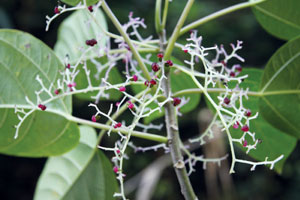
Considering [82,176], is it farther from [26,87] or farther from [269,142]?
[269,142]

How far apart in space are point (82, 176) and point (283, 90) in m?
0.46

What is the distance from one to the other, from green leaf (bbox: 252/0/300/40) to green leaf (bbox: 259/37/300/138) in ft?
0.43

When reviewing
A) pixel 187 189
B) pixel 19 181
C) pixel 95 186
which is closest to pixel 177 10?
pixel 19 181

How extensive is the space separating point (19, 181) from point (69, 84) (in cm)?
282

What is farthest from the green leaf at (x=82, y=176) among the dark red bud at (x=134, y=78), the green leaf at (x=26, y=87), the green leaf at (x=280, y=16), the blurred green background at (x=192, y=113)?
the blurred green background at (x=192, y=113)

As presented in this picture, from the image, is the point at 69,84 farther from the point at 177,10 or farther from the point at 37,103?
the point at 177,10

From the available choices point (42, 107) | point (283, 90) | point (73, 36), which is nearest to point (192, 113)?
point (73, 36)

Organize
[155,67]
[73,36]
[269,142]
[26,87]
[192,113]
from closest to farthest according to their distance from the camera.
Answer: [155,67]
[26,87]
[269,142]
[73,36]
[192,113]

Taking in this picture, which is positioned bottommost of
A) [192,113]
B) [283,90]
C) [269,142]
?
[192,113]

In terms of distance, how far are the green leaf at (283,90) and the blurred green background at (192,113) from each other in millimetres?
2200

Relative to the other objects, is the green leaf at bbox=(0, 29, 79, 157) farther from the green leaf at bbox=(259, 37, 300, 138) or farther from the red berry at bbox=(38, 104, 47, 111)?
the green leaf at bbox=(259, 37, 300, 138)

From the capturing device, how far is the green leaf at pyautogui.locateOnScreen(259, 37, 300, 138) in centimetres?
67

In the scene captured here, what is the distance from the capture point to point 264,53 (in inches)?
131

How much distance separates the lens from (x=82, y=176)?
0.86 metres
